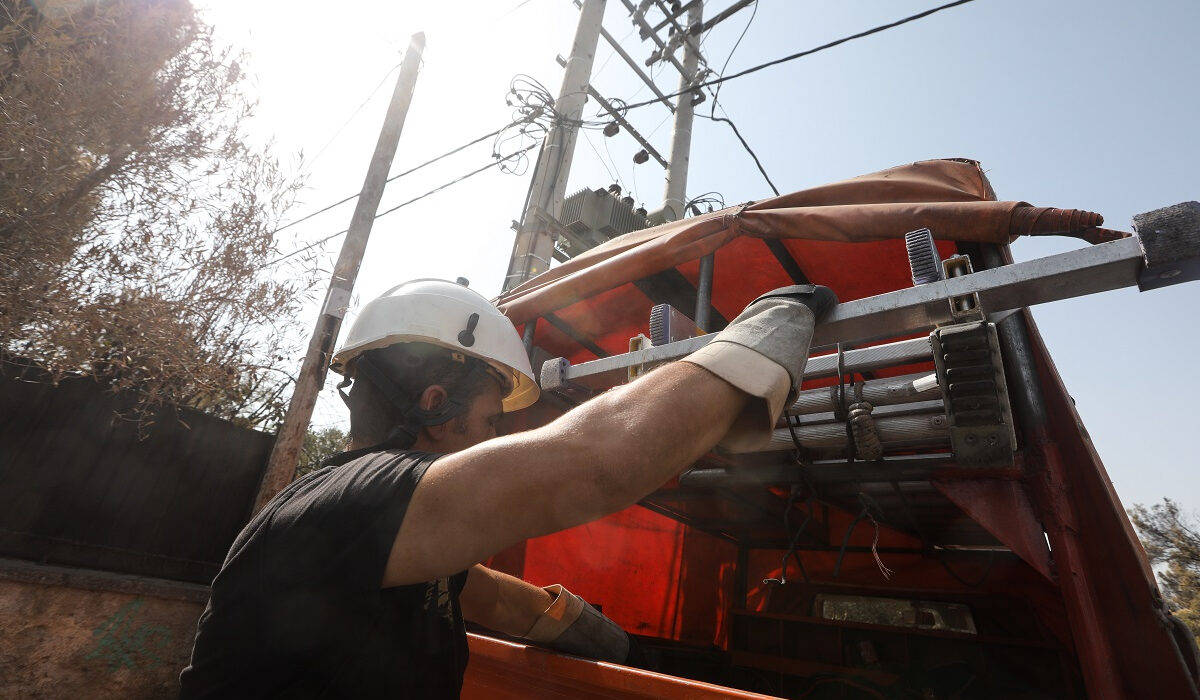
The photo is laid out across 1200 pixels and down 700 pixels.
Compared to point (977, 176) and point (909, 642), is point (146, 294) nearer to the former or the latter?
point (977, 176)

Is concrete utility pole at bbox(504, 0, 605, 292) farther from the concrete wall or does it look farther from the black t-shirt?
the black t-shirt

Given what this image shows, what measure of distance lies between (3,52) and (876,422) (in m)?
7.44

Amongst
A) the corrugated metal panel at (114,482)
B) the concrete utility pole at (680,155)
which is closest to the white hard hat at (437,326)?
the corrugated metal panel at (114,482)

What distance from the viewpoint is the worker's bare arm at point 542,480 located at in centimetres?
95

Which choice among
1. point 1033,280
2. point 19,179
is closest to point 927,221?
point 1033,280

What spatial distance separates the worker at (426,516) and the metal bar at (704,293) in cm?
100

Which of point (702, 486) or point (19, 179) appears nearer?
point (702, 486)

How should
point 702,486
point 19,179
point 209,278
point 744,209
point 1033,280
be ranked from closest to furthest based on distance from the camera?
point 1033,280 < point 744,209 < point 702,486 < point 19,179 < point 209,278

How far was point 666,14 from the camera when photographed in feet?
35.8

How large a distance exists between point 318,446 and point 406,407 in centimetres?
1260

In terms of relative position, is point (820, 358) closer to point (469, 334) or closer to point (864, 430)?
point (864, 430)

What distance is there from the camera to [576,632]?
2242mm

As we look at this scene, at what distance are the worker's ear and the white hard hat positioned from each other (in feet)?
0.97

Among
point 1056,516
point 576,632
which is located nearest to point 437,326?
point 576,632
